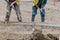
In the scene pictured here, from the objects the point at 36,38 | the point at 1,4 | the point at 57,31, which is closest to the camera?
the point at 36,38

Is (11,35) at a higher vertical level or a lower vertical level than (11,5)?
lower

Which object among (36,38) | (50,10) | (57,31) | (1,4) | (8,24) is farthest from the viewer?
(1,4)

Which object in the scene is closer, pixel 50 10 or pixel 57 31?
pixel 57 31

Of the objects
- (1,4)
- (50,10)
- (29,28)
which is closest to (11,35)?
(29,28)

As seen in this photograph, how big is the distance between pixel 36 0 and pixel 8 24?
1431 millimetres

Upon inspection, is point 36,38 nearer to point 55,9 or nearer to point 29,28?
point 29,28

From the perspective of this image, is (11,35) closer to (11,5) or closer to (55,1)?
(11,5)

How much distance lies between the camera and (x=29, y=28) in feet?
34.4

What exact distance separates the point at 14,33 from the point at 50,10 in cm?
800

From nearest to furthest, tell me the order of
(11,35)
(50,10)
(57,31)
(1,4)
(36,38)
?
1. (36,38)
2. (11,35)
3. (57,31)
4. (50,10)
5. (1,4)

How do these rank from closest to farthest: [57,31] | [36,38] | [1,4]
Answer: [36,38]
[57,31]
[1,4]

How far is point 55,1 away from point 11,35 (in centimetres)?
1064

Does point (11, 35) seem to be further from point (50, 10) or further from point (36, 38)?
point (50, 10)

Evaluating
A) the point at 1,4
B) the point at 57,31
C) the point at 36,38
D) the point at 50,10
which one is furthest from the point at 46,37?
the point at 1,4
